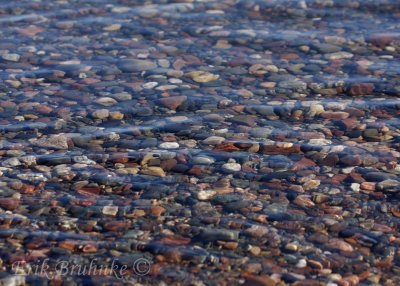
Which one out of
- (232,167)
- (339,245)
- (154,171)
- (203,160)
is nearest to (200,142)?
(203,160)

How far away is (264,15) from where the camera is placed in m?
9.82

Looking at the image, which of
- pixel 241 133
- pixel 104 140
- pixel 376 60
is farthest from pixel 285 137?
pixel 376 60

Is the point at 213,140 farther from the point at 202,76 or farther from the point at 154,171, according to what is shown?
the point at 202,76

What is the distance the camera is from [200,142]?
6805 mm

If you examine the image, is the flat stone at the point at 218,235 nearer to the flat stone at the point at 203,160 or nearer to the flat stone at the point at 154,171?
the flat stone at the point at 154,171

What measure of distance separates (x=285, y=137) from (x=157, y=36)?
2.88 metres

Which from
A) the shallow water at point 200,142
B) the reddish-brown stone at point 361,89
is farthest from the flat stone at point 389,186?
the reddish-brown stone at point 361,89

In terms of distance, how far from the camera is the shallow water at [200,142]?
5.19 m

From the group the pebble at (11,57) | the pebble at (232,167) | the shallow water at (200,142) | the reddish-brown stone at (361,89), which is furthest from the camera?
the pebble at (11,57)

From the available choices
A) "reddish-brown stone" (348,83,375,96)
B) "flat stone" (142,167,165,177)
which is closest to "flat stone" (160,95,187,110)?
"flat stone" (142,167,165,177)

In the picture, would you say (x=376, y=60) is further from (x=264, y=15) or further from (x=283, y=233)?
(x=283, y=233)

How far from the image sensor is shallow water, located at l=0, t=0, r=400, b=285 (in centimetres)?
519

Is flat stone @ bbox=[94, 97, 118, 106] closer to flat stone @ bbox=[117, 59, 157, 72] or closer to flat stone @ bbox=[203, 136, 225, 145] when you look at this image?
flat stone @ bbox=[117, 59, 157, 72]

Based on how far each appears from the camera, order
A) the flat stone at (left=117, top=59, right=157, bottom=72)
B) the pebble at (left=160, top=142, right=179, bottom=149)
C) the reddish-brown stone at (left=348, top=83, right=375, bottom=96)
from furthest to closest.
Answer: the flat stone at (left=117, top=59, right=157, bottom=72) → the reddish-brown stone at (left=348, top=83, right=375, bottom=96) → the pebble at (left=160, top=142, right=179, bottom=149)
